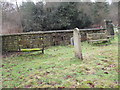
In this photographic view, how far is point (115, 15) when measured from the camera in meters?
22.7

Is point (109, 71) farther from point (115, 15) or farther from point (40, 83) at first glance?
point (115, 15)

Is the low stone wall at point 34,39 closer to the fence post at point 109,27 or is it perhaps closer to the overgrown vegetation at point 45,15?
the fence post at point 109,27

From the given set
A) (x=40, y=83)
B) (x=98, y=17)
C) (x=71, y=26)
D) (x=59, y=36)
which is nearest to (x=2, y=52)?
(x=59, y=36)

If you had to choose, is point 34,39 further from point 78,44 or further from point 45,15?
point 45,15

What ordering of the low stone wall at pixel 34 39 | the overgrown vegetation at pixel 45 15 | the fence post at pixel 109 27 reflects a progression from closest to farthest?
the low stone wall at pixel 34 39
the fence post at pixel 109 27
the overgrown vegetation at pixel 45 15

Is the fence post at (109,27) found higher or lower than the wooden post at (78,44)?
higher

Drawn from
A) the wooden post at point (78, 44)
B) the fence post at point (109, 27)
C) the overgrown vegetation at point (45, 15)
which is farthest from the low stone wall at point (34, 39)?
the overgrown vegetation at point (45, 15)

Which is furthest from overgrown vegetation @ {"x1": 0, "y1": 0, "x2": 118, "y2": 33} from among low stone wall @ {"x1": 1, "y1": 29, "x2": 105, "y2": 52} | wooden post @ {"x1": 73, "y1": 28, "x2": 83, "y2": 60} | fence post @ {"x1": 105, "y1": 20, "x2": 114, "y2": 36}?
wooden post @ {"x1": 73, "y1": 28, "x2": 83, "y2": 60}

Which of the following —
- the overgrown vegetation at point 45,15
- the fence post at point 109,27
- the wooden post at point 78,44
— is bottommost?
the wooden post at point 78,44

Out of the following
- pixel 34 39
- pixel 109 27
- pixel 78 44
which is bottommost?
pixel 78 44

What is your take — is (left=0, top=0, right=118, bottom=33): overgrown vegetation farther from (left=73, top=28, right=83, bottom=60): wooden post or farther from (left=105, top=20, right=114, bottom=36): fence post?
(left=73, top=28, right=83, bottom=60): wooden post

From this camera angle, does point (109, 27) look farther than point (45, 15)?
No

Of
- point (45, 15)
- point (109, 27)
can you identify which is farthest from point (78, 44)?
point (45, 15)

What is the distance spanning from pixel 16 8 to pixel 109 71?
17753 mm
